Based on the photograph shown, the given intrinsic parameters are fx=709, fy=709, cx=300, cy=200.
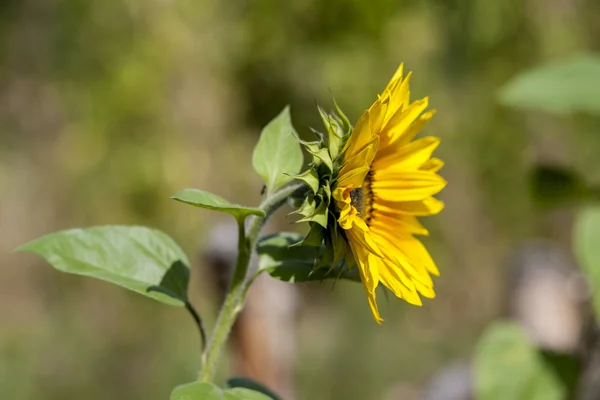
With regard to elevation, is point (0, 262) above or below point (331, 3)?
below

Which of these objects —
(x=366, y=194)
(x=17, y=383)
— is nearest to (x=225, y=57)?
(x=17, y=383)

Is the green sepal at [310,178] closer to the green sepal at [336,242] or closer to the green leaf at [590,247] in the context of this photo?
the green sepal at [336,242]

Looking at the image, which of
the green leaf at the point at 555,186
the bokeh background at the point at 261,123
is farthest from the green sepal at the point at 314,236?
the bokeh background at the point at 261,123

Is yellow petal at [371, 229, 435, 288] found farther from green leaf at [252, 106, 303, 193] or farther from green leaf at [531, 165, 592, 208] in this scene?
green leaf at [531, 165, 592, 208]

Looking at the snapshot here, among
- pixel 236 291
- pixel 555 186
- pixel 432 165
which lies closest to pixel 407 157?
pixel 432 165

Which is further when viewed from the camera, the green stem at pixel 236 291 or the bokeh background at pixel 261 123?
the bokeh background at pixel 261 123

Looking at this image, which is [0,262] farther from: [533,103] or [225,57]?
[533,103]

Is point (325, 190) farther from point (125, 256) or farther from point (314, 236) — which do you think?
point (125, 256)
